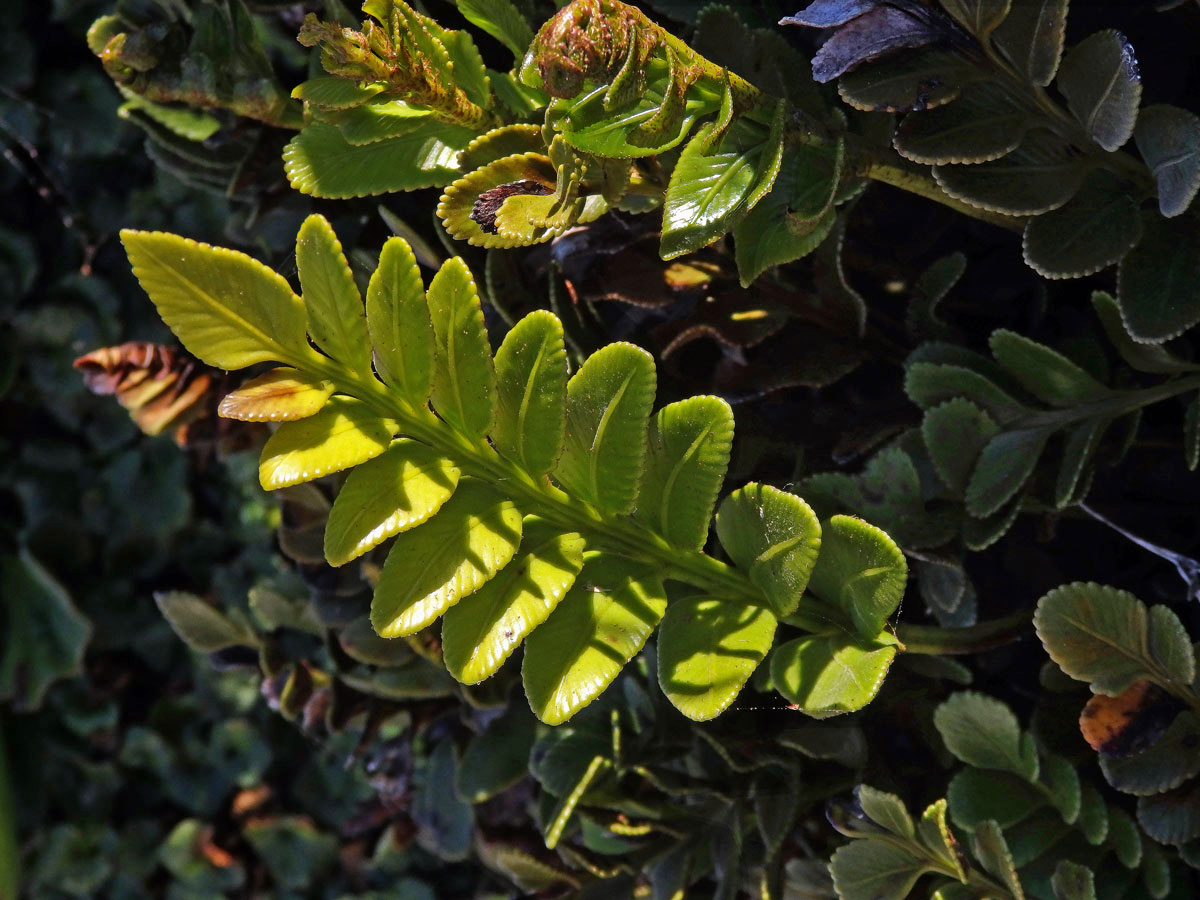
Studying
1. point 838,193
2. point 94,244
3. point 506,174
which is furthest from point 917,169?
point 94,244

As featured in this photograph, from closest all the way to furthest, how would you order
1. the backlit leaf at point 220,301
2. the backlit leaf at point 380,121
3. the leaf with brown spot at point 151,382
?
the backlit leaf at point 220,301
the backlit leaf at point 380,121
the leaf with brown spot at point 151,382

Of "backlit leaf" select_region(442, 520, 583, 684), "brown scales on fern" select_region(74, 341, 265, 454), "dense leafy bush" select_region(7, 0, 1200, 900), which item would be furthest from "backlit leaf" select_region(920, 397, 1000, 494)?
"brown scales on fern" select_region(74, 341, 265, 454)

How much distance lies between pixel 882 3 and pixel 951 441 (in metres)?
0.22

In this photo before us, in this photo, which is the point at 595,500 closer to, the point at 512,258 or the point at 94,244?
the point at 512,258

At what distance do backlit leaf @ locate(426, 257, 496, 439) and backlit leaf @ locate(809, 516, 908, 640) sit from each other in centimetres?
17

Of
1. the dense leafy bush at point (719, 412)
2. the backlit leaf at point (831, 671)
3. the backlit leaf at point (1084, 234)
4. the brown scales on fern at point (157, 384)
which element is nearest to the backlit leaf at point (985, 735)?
the dense leafy bush at point (719, 412)

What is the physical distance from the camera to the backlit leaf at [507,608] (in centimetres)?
50

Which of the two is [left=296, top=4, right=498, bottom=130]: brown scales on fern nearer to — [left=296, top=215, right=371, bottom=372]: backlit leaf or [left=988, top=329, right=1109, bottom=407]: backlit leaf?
[left=296, top=215, right=371, bottom=372]: backlit leaf

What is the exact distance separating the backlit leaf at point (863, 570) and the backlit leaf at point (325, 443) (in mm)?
210

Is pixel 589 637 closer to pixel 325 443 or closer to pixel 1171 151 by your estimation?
pixel 325 443

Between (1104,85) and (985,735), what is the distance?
329mm

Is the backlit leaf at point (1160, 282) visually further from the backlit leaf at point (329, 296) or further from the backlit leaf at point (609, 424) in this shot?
the backlit leaf at point (329, 296)

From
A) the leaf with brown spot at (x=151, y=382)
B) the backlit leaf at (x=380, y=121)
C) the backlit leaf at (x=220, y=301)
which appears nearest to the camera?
the backlit leaf at (x=220, y=301)

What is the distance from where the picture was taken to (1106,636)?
0.57 m
